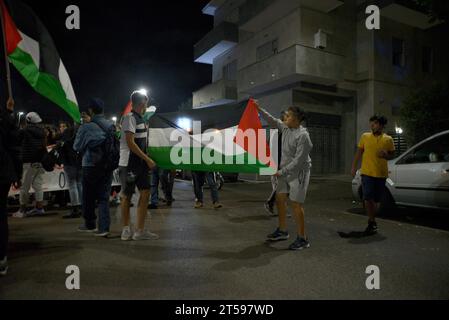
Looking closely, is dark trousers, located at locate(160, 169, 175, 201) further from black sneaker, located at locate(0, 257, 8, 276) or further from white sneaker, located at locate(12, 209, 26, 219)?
black sneaker, located at locate(0, 257, 8, 276)

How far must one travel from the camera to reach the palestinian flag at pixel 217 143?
5.52m

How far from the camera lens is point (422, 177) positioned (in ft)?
20.2

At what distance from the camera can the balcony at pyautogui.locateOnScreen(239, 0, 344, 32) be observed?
16892mm

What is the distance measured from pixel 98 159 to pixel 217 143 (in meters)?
2.04

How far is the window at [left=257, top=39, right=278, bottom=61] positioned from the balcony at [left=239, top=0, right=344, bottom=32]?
1152 millimetres

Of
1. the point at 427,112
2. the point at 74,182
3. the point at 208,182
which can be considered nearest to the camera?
the point at 74,182

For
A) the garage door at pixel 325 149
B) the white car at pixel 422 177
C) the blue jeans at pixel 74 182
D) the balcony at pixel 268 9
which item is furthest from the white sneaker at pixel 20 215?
the balcony at pixel 268 9

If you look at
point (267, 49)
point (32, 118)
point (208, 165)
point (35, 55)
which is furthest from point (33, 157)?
point (267, 49)

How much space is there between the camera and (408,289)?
3.14m

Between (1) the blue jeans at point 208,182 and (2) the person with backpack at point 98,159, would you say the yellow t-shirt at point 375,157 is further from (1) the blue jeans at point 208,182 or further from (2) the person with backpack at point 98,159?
(2) the person with backpack at point 98,159

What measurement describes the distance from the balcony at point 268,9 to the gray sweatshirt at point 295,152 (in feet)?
47.6

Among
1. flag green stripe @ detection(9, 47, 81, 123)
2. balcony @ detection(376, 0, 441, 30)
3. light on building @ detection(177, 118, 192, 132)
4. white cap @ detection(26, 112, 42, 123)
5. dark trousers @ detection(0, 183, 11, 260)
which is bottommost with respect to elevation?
dark trousers @ detection(0, 183, 11, 260)

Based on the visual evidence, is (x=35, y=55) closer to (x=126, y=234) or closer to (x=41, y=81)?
(x=41, y=81)

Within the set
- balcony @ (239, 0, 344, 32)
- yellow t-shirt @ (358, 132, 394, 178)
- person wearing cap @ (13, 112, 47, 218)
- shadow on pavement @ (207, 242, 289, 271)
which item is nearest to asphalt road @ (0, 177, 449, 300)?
shadow on pavement @ (207, 242, 289, 271)
